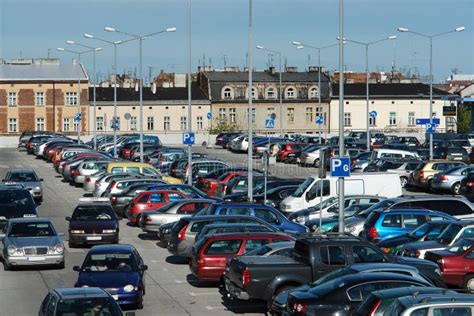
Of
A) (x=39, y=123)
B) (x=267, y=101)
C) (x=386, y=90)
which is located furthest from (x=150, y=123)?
(x=386, y=90)

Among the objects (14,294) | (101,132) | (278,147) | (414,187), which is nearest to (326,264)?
(14,294)

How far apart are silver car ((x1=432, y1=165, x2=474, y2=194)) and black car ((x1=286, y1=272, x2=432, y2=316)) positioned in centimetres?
3005

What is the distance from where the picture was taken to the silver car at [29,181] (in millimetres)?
45875

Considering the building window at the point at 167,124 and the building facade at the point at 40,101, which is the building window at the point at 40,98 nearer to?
the building facade at the point at 40,101

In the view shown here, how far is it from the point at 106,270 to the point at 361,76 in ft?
404

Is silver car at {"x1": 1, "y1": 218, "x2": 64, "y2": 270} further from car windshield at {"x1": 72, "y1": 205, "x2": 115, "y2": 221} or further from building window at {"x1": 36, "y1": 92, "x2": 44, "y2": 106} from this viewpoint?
building window at {"x1": 36, "y1": 92, "x2": 44, "y2": 106}

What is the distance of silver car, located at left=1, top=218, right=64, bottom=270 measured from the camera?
90.0 feet

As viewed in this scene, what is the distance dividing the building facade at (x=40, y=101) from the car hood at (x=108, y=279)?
78.0 m

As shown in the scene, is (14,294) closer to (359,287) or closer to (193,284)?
(193,284)

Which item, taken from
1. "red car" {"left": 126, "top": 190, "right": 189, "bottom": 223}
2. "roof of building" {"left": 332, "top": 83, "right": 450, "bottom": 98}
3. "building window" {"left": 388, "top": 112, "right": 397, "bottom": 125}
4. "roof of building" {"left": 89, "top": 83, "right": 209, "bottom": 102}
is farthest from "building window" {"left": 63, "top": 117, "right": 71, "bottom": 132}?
"red car" {"left": 126, "top": 190, "right": 189, "bottom": 223}

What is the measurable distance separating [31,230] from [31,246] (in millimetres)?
953

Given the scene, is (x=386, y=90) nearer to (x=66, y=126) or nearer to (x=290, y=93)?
(x=290, y=93)

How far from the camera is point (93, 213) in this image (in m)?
32.9

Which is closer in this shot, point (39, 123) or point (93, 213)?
point (93, 213)
